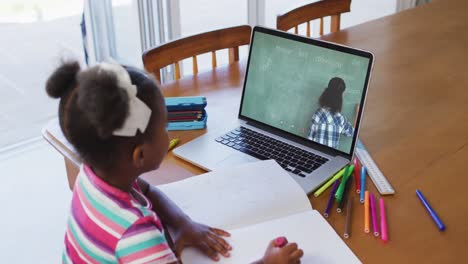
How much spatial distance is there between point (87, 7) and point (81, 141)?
189 centimetres

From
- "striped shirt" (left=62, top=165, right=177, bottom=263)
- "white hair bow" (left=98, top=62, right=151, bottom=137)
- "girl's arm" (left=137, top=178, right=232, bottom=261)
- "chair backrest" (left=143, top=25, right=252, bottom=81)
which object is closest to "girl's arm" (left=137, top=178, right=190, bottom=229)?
"girl's arm" (left=137, top=178, right=232, bottom=261)

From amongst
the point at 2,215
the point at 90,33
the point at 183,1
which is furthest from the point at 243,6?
the point at 2,215

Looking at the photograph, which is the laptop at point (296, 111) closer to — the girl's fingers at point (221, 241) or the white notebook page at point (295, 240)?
the white notebook page at point (295, 240)

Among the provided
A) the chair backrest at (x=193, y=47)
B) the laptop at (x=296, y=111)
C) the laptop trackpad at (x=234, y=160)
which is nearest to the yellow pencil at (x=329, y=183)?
the laptop at (x=296, y=111)

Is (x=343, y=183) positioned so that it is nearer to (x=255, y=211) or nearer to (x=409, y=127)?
(x=255, y=211)

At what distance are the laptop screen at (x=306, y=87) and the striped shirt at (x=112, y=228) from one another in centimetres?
50

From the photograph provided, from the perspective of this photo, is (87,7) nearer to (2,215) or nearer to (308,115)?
(2,215)

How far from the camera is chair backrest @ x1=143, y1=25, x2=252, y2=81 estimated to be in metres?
1.55

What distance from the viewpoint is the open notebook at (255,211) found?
0.92m

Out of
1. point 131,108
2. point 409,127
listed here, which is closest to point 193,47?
point 409,127

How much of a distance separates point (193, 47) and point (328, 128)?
612 mm

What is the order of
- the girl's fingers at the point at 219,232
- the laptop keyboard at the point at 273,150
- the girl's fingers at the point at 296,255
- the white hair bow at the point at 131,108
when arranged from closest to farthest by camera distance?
1. the white hair bow at the point at 131,108
2. the girl's fingers at the point at 296,255
3. the girl's fingers at the point at 219,232
4. the laptop keyboard at the point at 273,150

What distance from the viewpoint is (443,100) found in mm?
1464

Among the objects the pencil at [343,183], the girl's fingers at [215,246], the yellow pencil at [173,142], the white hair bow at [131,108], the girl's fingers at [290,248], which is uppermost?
the white hair bow at [131,108]
